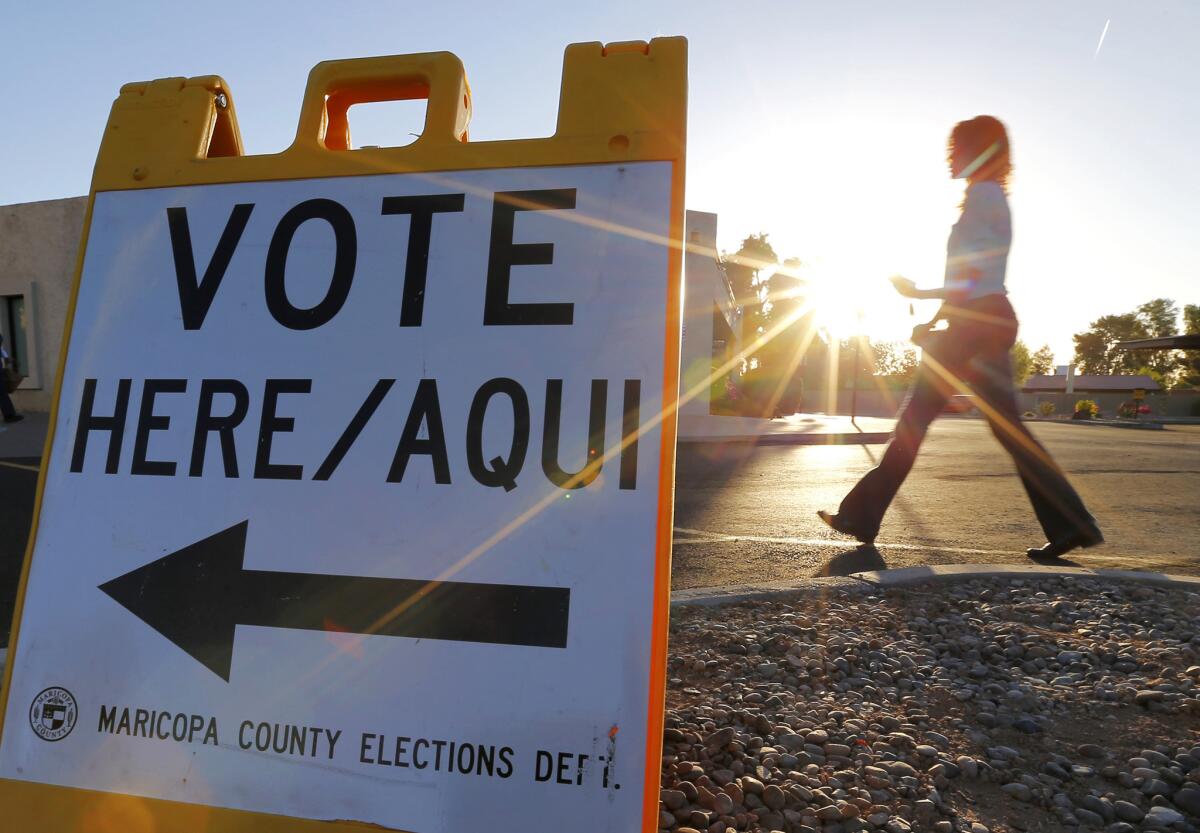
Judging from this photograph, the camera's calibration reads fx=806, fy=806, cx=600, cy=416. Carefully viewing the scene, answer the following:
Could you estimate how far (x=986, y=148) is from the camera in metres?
3.93

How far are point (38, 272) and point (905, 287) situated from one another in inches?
750

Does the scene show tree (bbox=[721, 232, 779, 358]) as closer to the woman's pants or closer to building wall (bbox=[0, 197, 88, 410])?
building wall (bbox=[0, 197, 88, 410])

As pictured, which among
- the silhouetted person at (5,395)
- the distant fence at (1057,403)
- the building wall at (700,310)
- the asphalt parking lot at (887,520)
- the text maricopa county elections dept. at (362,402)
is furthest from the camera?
the distant fence at (1057,403)

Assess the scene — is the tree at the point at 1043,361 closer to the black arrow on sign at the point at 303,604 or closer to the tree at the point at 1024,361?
the tree at the point at 1024,361

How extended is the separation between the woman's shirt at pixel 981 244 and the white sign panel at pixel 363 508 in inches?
115

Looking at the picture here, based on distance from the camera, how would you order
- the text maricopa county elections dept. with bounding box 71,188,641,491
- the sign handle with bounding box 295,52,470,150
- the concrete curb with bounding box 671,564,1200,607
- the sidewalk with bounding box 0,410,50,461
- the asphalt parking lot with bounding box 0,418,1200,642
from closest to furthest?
the text maricopa county elections dept. with bounding box 71,188,641,491 → the sign handle with bounding box 295,52,470,150 → the concrete curb with bounding box 671,564,1200,607 → the asphalt parking lot with bounding box 0,418,1200,642 → the sidewalk with bounding box 0,410,50,461

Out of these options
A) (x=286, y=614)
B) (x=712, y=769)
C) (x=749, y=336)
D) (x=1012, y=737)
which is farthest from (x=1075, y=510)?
(x=749, y=336)

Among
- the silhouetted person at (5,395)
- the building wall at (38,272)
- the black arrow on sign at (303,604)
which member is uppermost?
the building wall at (38,272)

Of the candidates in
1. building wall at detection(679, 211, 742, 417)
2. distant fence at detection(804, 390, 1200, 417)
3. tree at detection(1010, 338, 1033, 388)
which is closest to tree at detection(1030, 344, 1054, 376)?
tree at detection(1010, 338, 1033, 388)

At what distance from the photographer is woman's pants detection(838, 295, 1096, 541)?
12.3ft

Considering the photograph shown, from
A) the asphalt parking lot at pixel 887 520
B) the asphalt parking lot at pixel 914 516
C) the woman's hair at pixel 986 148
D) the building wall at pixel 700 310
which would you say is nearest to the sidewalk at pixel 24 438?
the asphalt parking lot at pixel 887 520

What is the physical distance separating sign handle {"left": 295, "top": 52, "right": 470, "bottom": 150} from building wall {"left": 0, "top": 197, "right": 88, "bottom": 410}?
18733 mm

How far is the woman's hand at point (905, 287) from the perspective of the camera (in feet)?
13.0

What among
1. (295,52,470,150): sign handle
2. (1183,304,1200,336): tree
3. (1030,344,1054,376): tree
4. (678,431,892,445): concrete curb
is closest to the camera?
(295,52,470,150): sign handle
